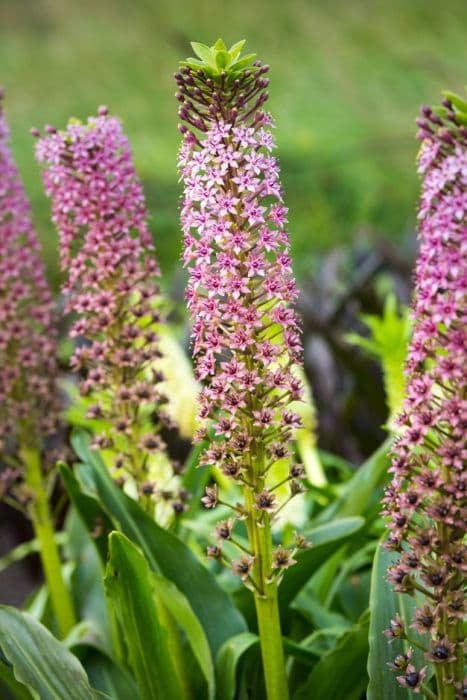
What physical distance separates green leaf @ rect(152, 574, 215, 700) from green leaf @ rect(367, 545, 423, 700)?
0.29 metres

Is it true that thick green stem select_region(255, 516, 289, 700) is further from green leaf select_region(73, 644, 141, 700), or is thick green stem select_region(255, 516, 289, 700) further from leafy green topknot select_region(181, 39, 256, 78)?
leafy green topknot select_region(181, 39, 256, 78)

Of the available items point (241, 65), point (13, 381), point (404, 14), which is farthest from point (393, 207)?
point (241, 65)

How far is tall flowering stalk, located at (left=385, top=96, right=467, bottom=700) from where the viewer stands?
38.0 inches

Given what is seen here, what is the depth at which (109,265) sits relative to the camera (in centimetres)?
147

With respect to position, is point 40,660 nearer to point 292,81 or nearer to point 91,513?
point 91,513

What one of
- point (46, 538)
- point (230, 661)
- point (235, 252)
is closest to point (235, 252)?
point (235, 252)

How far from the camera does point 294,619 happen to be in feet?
5.56

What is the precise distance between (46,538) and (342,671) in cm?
79

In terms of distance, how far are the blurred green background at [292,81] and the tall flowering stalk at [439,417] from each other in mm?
5065

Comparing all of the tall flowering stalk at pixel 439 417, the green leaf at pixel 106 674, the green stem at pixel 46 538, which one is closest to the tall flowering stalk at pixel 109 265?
the green leaf at pixel 106 674

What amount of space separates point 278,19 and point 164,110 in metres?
1.19

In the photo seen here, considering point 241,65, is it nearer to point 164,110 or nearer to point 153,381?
point 153,381

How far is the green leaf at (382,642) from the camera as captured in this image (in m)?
1.24

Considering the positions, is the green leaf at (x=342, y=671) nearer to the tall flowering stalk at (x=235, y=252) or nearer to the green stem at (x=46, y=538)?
the tall flowering stalk at (x=235, y=252)
